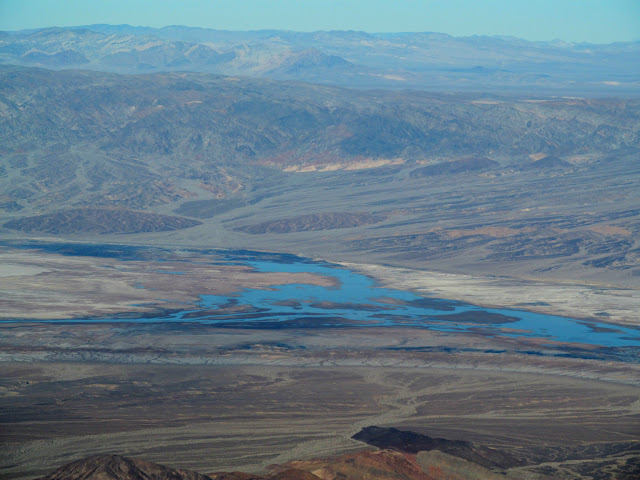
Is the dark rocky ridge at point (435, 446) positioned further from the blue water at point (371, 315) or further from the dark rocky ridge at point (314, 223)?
the dark rocky ridge at point (314, 223)

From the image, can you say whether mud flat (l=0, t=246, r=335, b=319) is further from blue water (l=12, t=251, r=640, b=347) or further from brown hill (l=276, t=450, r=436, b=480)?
brown hill (l=276, t=450, r=436, b=480)

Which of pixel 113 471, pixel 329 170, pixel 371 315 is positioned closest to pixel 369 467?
pixel 113 471

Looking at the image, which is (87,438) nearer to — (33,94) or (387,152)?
(387,152)

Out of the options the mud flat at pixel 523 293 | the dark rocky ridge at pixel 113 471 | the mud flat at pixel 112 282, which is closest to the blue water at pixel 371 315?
the mud flat at pixel 523 293

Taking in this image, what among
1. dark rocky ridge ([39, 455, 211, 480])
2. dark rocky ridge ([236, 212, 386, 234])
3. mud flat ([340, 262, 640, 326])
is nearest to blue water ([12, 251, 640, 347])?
mud flat ([340, 262, 640, 326])

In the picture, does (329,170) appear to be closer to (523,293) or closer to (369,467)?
(523,293)

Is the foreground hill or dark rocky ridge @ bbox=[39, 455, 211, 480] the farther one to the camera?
the foreground hill
